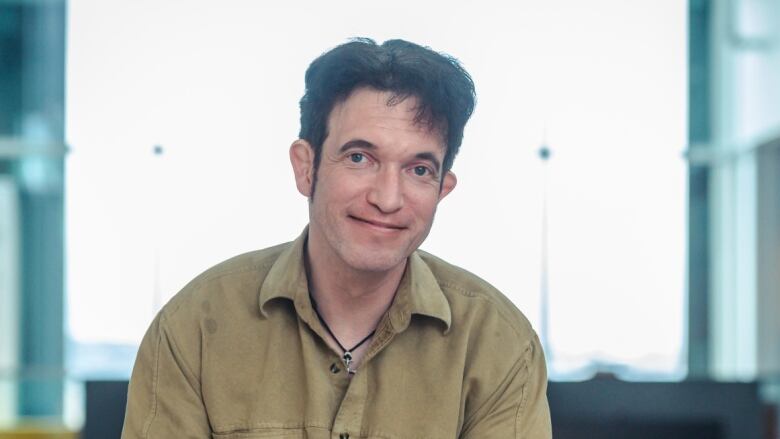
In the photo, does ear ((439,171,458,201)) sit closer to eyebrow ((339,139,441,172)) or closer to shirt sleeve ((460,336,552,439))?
eyebrow ((339,139,441,172))

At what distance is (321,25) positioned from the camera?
4.88m

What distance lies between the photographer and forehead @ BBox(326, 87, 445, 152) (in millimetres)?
1557

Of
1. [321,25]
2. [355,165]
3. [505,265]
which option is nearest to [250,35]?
[321,25]

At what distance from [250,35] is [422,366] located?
3.42 metres

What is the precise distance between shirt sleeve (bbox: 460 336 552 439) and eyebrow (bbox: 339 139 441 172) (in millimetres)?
346

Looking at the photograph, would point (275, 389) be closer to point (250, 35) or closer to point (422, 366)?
point (422, 366)

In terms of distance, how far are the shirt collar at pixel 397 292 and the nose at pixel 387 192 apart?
180mm

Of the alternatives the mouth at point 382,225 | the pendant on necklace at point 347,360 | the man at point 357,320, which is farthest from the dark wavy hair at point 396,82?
the pendant on necklace at point 347,360

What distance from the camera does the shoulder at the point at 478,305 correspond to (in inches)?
67.0

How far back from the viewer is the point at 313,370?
1.61 meters

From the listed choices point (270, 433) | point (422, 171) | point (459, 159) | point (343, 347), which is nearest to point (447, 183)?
point (422, 171)

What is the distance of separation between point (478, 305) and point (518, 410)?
0.18 meters

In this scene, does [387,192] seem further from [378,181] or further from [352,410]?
[352,410]

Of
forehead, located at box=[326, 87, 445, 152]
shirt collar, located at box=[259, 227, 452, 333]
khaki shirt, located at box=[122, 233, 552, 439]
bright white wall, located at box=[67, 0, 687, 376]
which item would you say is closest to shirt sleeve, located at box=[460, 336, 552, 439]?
khaki shirt, located at box=[122, 233, 552, 439]
